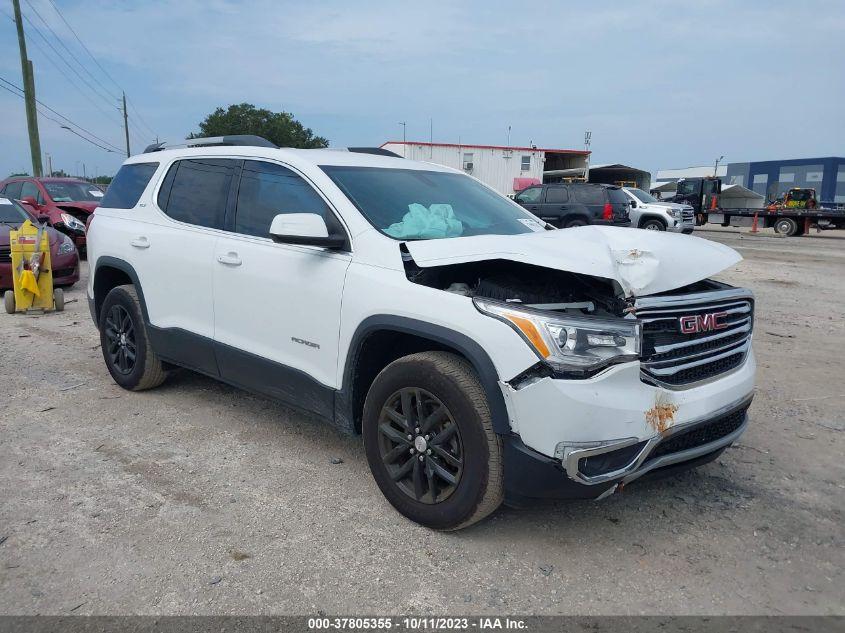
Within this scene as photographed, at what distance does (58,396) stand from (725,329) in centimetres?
480

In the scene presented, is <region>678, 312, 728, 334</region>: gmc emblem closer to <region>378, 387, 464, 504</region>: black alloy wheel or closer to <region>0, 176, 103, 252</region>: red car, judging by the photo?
<region>378, 387, 464, 504</region>: black alloy wheel

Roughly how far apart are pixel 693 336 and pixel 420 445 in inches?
54.4

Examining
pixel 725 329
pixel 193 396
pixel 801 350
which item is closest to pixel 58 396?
pixel 193 396

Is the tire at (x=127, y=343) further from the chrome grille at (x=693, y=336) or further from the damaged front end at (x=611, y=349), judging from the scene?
the chrome grille at (x=693, y=336)

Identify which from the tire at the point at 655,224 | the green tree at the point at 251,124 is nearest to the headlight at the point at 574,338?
the tire at the point at 655,224

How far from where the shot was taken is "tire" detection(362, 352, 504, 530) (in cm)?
280

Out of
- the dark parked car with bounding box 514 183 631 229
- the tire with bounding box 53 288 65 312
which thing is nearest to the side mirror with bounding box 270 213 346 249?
the tire with bounding box 53 288 65 312

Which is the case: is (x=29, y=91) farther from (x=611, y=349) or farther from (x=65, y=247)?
(x=611, y=349)

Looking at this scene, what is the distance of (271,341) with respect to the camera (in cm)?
378

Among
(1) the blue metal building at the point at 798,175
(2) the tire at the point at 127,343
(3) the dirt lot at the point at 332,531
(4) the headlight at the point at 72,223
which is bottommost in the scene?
(3) the dirt lot at the point at 332,531

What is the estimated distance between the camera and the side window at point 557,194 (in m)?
17.9

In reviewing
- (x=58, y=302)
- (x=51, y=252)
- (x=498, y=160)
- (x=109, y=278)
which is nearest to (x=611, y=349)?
(x=109, y=278)

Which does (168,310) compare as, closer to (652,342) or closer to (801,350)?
(652,342)

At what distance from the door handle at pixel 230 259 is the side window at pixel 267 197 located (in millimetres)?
157
